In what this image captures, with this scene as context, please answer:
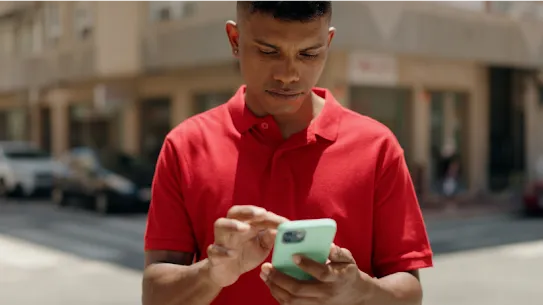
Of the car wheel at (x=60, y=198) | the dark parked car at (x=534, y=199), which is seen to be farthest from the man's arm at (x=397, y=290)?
the car wheel at (x=60, y=198)

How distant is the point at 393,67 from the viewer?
18656 millimetres

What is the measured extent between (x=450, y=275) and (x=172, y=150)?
848 cm

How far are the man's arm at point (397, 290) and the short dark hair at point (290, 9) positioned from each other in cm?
58

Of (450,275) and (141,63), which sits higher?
(141,63)

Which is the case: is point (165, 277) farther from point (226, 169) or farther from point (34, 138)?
point (34, 138)

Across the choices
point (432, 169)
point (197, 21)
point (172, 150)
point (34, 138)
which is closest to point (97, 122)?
point (34, 138)

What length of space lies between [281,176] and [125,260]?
395 inches

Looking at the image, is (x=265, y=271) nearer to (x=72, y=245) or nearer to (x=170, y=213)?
(x=170, y=213)

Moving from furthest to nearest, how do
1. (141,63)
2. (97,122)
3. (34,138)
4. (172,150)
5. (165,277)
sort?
(34,138), (97,122), (141,63), (172,150), (165,277)

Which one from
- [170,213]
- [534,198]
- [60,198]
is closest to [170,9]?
A: [60,198]

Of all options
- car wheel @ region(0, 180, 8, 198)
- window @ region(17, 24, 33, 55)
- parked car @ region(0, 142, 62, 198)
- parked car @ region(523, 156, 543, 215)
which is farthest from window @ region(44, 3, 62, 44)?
parked car @ region(523, 156, 543, 215)

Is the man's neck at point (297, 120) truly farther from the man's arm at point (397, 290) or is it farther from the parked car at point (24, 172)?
the parked car at point (24, 172)

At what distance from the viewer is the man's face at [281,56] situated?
1608 millimetres

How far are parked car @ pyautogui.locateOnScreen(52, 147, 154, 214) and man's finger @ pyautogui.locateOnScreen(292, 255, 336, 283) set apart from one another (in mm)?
16174
